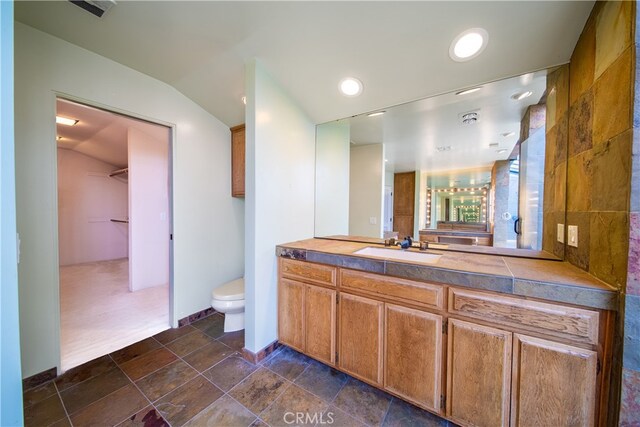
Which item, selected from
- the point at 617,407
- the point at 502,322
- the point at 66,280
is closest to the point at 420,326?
the point at 502,322

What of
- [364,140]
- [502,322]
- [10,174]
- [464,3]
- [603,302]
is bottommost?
[502,322]

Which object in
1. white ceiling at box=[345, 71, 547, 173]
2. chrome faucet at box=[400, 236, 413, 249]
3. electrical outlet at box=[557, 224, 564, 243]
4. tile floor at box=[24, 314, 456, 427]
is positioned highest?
white ceiling at box=[345, 71, 547, 173]

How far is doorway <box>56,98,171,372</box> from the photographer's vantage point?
223cm

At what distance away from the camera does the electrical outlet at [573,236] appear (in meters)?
1.18

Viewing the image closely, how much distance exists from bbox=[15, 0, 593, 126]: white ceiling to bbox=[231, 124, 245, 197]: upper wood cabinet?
0.75 m

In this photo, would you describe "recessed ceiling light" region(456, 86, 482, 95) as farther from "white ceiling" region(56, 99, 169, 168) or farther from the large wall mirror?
"white ceiling" region(56, 99, 169, 168)

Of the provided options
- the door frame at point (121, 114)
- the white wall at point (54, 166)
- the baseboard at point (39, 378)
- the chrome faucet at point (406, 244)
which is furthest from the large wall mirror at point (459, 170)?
the baseboard at point (39, 378)

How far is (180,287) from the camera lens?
7.52 feet

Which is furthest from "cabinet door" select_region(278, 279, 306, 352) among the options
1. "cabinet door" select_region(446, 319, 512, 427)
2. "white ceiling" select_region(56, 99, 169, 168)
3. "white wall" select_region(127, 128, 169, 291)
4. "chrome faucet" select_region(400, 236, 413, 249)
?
"white wall" select_region(127, 128, 169, 291)

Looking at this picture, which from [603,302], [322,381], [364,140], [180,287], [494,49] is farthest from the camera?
[364,140]

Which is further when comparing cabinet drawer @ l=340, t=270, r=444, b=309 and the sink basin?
the sink basin

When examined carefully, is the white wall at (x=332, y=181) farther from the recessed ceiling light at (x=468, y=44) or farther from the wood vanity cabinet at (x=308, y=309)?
the recessed ceiling light at (x=468, y=44)

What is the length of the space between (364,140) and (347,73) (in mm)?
820

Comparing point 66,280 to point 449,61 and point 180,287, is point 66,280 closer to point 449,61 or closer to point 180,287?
point 180,287
